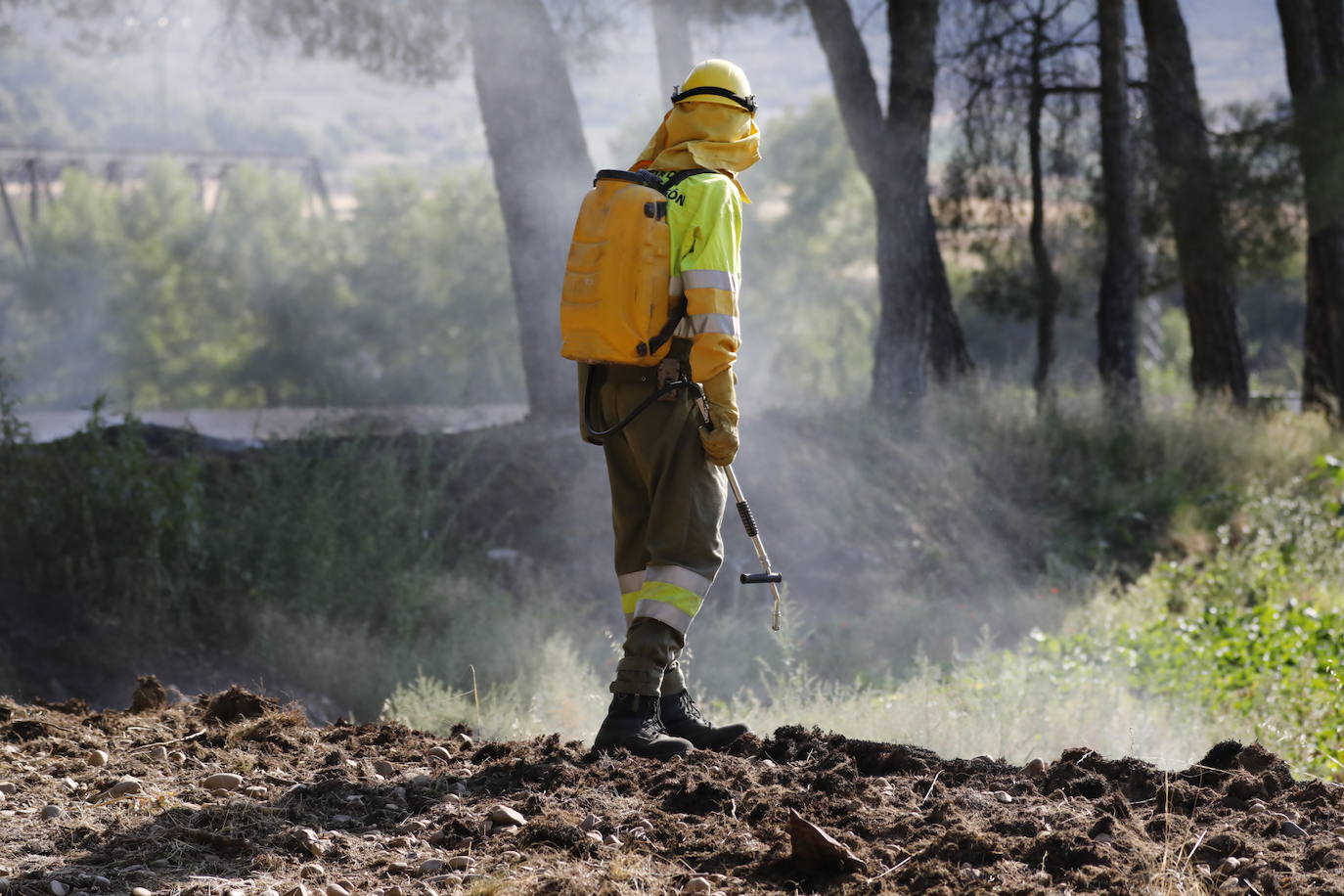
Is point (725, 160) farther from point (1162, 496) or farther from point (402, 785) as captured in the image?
point (1162, 496)

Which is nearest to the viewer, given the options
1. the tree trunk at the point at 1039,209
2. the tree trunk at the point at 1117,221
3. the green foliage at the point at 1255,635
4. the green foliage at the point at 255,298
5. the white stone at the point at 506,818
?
the white stone at the point at 506,818

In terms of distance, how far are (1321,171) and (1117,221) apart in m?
1.89

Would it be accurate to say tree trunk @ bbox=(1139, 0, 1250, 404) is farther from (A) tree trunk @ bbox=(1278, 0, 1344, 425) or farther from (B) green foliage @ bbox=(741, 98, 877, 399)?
(B) green foliage @ bbox=(741, 98, 877, 399)

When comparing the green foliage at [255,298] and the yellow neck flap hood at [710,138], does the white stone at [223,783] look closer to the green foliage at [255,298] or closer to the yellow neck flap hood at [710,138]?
the yellow neck flap hood at [710,138]

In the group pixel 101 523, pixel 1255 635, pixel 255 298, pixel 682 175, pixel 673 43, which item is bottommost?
pixel 1255 635

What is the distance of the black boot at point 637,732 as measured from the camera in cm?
371

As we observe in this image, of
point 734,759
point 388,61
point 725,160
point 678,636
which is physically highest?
point 388,61

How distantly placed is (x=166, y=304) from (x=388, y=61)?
25.1 m

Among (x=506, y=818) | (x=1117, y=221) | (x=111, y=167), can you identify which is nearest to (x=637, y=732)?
(x=506, y=818)

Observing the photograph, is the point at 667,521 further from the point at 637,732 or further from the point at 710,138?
the point at 710,138

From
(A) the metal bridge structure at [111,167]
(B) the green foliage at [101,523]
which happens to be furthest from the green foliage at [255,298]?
(B) the green foliage at [101,523]

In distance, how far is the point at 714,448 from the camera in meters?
3.75

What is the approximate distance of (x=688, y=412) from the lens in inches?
150

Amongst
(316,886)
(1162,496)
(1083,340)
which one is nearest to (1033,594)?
(1162,496)
